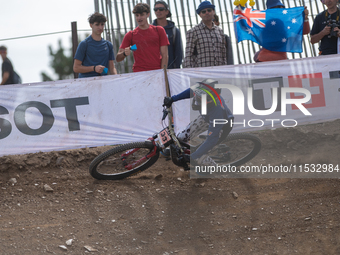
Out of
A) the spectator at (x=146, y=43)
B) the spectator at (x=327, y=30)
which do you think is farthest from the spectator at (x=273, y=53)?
the spectator at (x=146, y=43)

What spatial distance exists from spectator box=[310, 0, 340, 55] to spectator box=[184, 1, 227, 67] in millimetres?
1741

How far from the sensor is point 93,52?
6.65 meters

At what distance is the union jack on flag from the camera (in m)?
7.09

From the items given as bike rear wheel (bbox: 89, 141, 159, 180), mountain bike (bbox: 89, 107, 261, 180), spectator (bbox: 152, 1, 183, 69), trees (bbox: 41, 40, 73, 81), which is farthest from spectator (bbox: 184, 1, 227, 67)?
trees (bbox: 41, 40, 73, 81)

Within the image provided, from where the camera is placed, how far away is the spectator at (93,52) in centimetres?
653

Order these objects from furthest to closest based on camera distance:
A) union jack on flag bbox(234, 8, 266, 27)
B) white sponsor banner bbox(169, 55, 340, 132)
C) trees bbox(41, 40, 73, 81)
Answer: trees bbox(41, 40, 73, 81), union jack on flag bbox(234, 8, 266, 27), white sponsor banner bbox(169, 55, 340, 132)

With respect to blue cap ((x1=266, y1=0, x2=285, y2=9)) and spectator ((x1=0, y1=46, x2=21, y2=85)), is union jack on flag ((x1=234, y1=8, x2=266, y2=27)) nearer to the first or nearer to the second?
blue cap ((x1=266, y1=0, x2=285, y2=9))

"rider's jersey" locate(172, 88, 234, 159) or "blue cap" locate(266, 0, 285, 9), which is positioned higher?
"blue cap" locate(266, 0, 285, 9)

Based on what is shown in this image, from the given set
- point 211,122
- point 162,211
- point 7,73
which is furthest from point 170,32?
point 162,211

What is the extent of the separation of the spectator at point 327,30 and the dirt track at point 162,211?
1900mm

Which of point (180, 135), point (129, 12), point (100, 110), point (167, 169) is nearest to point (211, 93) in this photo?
point (180, 135)

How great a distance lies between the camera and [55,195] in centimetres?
549

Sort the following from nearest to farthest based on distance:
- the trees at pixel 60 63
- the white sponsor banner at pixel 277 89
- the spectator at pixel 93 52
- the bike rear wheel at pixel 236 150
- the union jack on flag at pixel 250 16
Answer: the bike rear wheel at pixel 236 150, the spectator at pixel 93 52, the white sponsor banner at pixel 277 89, the union jack on flag at pixel 250 16, the trees at pixel 60 63

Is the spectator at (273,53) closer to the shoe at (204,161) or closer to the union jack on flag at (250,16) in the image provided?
the union jack on flag at (250,16)
